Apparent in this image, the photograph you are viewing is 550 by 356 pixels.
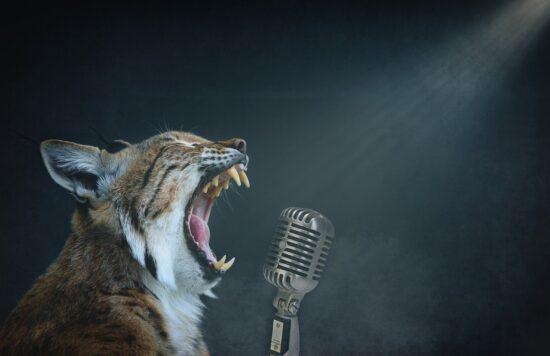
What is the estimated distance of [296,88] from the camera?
328cm

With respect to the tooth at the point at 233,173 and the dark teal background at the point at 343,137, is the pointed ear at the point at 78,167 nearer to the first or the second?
the dark teal background at the point at 343,137

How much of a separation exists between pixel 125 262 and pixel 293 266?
873 mm

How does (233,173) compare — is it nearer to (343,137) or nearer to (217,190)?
(217,190)

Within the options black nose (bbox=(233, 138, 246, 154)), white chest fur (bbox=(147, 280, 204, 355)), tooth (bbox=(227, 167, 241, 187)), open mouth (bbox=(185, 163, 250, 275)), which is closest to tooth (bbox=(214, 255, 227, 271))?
open mouth (bbox=(185, 163, 250, 275))

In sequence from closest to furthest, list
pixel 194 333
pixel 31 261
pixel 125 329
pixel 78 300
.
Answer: pixel 125 329, pixel 78 300, pixel 194 333, pixel 31 261

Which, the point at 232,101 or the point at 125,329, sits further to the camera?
the point at 232,101

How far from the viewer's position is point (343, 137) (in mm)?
3268

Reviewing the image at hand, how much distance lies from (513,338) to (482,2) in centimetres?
197

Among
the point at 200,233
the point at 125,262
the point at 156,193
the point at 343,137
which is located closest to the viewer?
the point at 125,262

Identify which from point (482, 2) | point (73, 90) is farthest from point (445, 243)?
point (73, 90)

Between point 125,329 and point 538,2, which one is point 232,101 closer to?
point 125,329

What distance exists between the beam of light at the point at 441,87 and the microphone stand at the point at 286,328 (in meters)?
1.11

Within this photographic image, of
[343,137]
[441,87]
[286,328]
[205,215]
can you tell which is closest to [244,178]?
[205,215]

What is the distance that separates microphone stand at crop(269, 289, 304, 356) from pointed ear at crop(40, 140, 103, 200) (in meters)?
1.18
